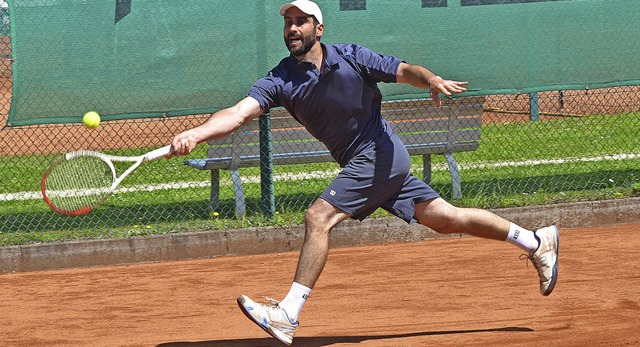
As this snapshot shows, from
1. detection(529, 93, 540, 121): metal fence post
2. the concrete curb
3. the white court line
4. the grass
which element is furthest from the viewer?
detection(529, 93, 540, 121): metal fence post

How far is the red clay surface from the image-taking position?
17.8 feet

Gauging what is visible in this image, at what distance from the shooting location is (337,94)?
5332 millimetres

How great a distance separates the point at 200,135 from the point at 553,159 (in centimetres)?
727

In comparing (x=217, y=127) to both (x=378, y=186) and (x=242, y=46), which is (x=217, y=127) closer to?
(x=378, y=186)

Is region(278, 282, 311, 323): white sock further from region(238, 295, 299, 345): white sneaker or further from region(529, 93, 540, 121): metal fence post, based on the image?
region(529, 93, 540, 121): metal fence post

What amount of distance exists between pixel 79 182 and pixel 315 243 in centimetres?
119

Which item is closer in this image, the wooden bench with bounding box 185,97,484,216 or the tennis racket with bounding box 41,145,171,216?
the tennis racket with bounding box 41,145,171,216

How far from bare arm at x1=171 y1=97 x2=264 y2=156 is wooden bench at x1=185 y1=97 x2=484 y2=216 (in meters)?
3.53

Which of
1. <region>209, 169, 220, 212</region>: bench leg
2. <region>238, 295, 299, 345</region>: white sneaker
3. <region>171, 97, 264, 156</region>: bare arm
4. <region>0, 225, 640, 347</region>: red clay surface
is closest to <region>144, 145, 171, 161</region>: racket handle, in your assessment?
<region>171, 97, 264, 156</region>: bare arm

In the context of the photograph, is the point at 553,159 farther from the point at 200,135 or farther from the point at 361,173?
the point at 200,135

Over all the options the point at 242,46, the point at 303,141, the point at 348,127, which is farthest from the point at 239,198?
the point at 348,127

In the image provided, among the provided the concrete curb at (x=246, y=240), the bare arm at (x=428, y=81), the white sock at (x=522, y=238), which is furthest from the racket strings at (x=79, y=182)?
the concrete curb at (x=246, y=240)

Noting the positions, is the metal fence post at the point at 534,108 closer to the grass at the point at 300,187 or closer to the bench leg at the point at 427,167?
the grass at the point at 300,187

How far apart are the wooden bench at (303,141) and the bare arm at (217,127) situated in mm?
3529
